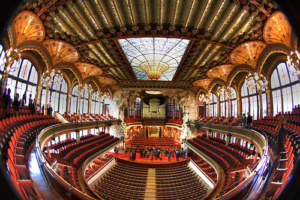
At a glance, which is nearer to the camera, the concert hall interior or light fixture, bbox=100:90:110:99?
the concert hall interior

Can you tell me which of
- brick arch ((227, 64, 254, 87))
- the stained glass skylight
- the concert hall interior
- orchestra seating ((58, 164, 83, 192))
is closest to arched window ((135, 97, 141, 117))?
the concert hall interior

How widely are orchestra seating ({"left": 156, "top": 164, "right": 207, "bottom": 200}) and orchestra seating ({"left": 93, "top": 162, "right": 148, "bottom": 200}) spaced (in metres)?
1.48

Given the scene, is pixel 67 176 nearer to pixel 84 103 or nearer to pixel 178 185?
pixel 178 185

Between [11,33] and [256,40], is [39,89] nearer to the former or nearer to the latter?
[11,33]

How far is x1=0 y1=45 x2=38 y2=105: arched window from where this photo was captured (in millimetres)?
11416

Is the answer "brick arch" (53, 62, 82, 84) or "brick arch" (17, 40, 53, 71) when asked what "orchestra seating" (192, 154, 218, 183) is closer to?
"brick arch" (53, 62, 82, 84)

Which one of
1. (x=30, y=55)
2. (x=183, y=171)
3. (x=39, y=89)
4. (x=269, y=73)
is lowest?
(x=183, y=171)

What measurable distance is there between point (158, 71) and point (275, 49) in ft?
30.9

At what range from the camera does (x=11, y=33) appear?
8.51m

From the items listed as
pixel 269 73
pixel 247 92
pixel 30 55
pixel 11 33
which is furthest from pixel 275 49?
pixel 30 55

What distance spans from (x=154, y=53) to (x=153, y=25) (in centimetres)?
424

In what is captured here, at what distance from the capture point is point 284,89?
40.9 feet

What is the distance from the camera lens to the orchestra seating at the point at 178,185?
11458 millimetres

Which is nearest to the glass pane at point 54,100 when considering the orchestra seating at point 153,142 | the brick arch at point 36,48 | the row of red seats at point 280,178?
the brick arch at point 36,48
